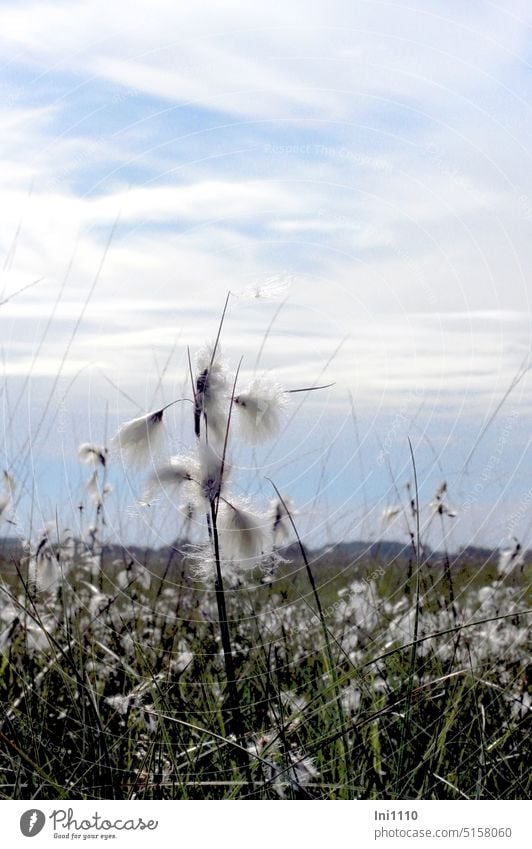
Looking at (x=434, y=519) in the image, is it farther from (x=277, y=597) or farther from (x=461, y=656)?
(x=277, y=597)

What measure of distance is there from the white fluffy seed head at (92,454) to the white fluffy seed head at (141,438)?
35.5 inches

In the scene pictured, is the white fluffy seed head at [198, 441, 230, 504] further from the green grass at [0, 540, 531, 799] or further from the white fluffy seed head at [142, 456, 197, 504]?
the green grass at [0, 540, 531, 799]

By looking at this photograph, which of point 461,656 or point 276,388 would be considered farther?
point 461,656

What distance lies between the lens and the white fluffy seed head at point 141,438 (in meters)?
2.26

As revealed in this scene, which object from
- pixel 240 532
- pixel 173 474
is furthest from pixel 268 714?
pixel 173 474

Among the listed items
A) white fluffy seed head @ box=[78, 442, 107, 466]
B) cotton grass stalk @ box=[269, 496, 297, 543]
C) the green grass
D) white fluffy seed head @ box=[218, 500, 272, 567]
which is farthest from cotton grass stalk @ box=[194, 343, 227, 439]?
white fluffy seed head @ box=[78, 442, 107, 466]

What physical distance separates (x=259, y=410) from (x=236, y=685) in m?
0.78

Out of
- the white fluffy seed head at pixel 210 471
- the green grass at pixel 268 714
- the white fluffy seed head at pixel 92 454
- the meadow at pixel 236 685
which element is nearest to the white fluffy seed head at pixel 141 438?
the meadow at pixel 236 685

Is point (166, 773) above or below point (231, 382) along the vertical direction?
below

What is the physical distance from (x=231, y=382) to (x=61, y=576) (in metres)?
1.06
